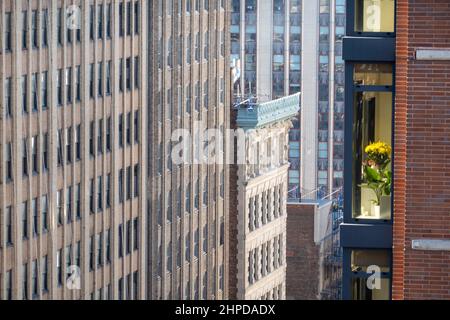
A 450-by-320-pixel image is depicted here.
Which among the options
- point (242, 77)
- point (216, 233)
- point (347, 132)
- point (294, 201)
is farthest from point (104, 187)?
point (347, 132)

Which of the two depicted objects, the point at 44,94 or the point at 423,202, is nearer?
the point at 423,202

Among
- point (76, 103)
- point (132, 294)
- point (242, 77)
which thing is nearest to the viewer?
point (76, 103)

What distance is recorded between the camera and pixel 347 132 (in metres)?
14.7

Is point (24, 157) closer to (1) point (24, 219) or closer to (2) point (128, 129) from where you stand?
(1) point (24, 219)

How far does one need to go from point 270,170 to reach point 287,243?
393 cm

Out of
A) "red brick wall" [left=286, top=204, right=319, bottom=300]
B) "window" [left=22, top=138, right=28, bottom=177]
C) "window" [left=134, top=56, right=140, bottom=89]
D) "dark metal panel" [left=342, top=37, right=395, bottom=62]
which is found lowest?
"red brick wall" [left=286, top=204, right=319, bottom=300]

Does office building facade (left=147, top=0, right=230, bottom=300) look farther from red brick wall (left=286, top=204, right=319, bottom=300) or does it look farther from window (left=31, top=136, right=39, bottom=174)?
window (left=31, top=136, right=39, bottom=174)

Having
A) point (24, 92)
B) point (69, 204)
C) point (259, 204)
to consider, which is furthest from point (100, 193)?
point (259, 204)

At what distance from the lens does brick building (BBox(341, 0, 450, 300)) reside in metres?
14.0

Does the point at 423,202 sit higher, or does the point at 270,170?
the point at 423,202

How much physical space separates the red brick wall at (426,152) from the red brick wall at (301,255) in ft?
200

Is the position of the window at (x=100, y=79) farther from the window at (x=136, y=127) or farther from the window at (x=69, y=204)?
the window at (x=136, y=127)

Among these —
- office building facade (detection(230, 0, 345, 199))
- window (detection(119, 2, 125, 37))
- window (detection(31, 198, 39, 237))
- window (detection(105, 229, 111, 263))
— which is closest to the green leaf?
window (detection(31, 198, 39, 237))

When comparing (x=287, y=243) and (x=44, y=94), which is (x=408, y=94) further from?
(x=287, y=243)
